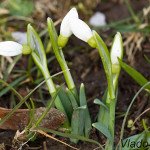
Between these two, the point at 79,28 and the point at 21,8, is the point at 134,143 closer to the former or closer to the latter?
the point at 79,28

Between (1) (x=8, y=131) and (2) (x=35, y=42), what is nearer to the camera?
(2) (x=35, y=42)

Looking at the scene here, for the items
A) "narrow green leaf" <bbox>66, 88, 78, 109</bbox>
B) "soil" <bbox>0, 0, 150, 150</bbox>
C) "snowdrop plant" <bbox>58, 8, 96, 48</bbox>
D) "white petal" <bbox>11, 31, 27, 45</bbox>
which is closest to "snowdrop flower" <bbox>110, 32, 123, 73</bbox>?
"snowdrop plant" <bbox>58, 8, 96, 48</bbox>

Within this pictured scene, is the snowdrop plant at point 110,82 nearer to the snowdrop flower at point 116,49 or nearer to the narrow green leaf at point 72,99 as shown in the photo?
the snowdrop flower at point 116,49

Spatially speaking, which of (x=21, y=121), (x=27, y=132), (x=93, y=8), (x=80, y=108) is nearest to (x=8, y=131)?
(x=21, y=121)

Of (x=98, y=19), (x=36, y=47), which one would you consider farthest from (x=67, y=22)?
(x=98, y=19)

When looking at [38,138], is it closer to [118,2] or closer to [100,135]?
[100,135]

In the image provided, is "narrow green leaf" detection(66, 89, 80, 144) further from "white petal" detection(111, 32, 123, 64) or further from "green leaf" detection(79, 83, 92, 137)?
"white petal" detection(111, 32, 123, 64)

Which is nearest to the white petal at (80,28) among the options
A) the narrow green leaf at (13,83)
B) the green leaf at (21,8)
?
the narrow green leaf at (13,83)
